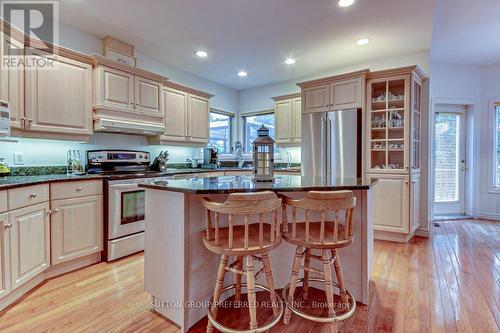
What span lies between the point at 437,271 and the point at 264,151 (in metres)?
2.10

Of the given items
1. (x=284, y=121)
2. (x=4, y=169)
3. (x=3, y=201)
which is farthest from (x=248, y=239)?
(x=284, y=121)

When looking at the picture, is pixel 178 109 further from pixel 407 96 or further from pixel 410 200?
pixel 410 200

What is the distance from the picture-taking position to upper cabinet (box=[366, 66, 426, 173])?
3434 millimetres

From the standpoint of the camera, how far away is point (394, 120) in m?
3.61

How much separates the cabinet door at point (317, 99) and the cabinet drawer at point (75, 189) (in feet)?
10.0

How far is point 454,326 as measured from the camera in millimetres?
1721

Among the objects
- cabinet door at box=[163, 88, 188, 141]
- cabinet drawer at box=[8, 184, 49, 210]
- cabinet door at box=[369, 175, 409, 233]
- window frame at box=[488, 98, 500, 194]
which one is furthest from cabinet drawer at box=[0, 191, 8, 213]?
window frame at box=[488, 98, 500, 194]

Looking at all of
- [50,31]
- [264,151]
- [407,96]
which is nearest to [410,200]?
[407,96]

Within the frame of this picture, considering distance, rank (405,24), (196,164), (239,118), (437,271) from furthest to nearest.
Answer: (239,118) < (196,164) < (405,24) < (437,271)

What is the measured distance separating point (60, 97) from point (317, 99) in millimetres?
3278

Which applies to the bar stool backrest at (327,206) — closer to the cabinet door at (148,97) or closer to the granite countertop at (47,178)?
the granite countertop at (47,178)

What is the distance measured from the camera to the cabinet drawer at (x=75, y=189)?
7.86 feet

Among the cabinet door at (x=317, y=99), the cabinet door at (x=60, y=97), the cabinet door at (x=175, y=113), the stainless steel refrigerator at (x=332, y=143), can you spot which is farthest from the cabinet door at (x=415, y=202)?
the cabinet door at (x=60, y=97)

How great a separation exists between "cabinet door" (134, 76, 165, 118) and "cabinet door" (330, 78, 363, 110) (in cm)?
249
